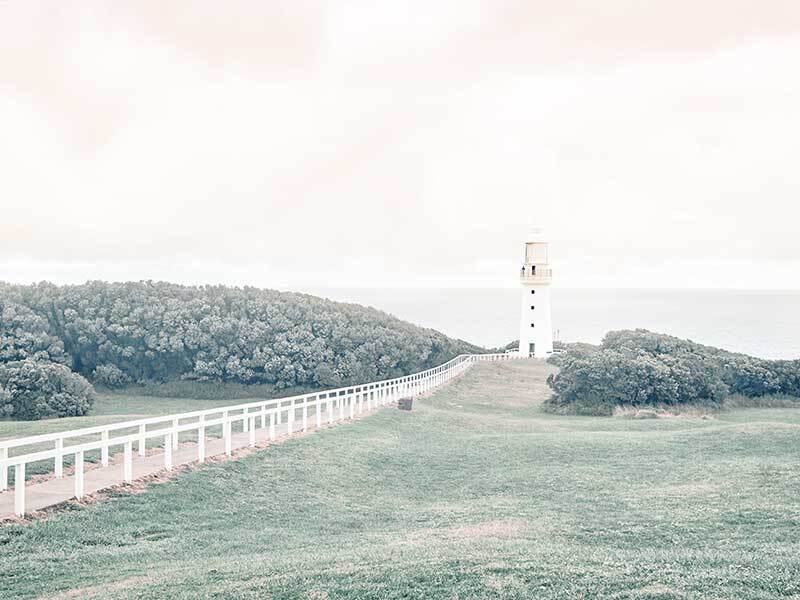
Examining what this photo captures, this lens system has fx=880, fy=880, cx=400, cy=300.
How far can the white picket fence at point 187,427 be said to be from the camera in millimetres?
13367

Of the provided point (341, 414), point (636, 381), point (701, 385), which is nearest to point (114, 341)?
point (341, 414)

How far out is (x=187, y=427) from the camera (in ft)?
57.8

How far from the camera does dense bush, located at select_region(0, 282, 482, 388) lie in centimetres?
4731

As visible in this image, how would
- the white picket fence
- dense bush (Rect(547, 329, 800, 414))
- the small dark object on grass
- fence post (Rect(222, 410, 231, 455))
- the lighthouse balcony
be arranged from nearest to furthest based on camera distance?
the white picket fence
fence post (Rect(222, 410, 231, 455))
the small dark object on grass
dense bush (Rect(547, 329, 800, 414))
the lighthouse balcony

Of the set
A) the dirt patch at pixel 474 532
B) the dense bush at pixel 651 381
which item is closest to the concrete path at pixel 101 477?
the dirt patch at pixel 474 532

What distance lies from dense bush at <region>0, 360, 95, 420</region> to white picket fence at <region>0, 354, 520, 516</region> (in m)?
6.07

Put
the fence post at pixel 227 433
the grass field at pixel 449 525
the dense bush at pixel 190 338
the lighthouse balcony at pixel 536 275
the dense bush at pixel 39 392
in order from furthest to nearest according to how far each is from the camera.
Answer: the lighthouse balcony at pixel 536 275, the dense bush at pixel 190 338, the dense bush at pixel 39 392, the fence post at pixel 227 433, the grass field at pixel 449 525

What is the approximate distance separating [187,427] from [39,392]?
2062cm

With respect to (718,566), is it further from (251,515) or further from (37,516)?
(37,516)

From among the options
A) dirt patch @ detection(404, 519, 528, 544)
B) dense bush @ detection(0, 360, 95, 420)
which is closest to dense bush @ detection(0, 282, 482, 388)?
dense bush @ detection(0, 360, 95, 420)

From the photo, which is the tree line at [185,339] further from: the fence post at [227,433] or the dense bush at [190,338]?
the fence post at [227,433]

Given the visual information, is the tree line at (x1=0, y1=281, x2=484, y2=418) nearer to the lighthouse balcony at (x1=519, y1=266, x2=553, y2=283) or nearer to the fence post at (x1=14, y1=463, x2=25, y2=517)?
the lighthouse balcony at (x1=519, y1=266, x2=553, y2=283)

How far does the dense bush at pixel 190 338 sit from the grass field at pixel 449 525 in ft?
70.5

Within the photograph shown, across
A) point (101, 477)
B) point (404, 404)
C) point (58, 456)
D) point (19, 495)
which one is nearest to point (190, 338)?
point (404, 404)
